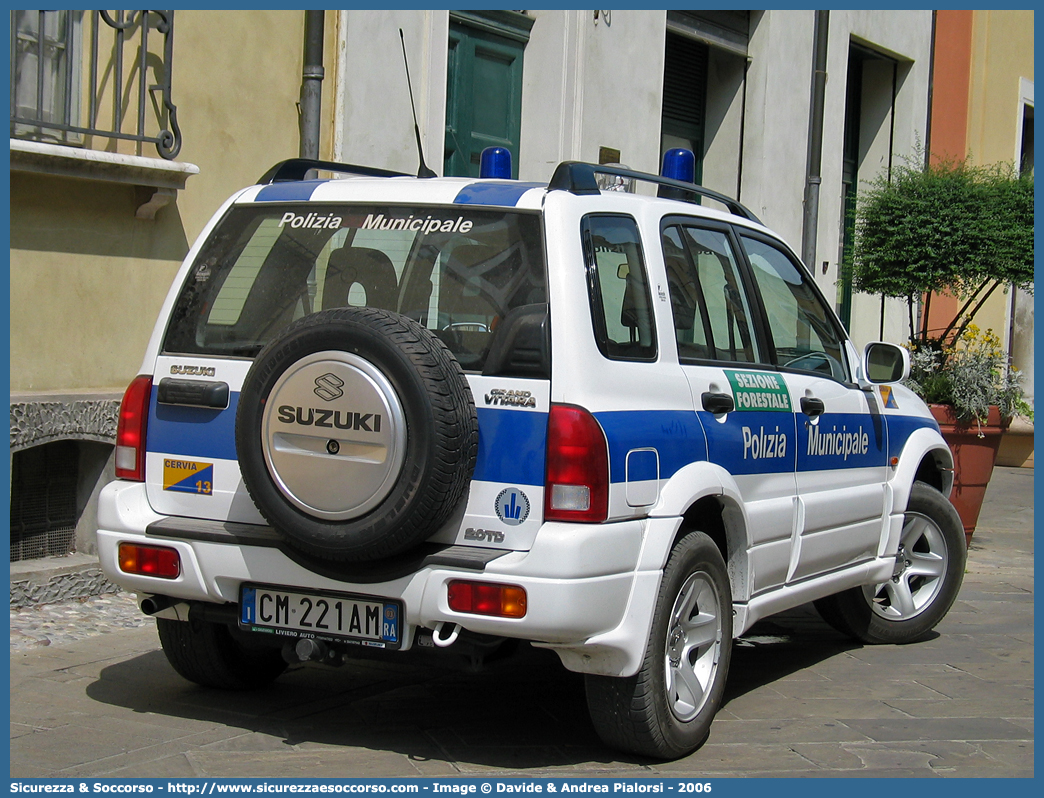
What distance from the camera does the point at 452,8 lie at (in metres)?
9.78

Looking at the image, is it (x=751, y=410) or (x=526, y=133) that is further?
(x=526, y=133)

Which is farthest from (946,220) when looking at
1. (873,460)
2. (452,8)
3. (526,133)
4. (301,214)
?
(301,214)

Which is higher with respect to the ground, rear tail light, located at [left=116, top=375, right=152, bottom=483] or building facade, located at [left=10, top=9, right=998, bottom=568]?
building facade, located at [left=10, top=9, right=998, bottom=568]

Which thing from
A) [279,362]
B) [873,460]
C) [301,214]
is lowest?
[873,460]

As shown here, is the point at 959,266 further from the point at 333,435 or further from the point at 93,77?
the point at 333,435

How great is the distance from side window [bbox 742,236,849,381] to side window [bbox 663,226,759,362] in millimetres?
217

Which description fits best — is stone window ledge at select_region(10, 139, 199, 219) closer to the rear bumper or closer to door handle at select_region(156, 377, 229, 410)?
door handle at select_region(156, 377, 229, 410)

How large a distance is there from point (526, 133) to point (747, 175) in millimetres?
3800

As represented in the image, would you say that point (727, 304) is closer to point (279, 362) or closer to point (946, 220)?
point (279, 362)

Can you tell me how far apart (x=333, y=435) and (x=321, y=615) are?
2.07 feet

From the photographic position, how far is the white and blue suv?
13.0 feet

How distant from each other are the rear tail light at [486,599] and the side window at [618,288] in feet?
2.72

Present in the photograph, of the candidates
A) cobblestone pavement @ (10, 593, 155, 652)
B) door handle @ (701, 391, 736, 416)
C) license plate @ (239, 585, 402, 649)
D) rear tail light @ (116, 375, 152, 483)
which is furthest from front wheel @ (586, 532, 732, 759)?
cobblestone pavement @ (10, 593, 155, 652)

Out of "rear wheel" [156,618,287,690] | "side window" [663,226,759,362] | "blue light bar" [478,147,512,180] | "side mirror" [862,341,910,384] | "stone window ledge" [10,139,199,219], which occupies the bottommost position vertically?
"rear wheel" [156,618,287,690]
